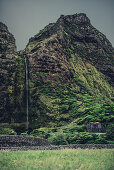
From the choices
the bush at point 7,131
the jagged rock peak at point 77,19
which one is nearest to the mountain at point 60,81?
the bush at point 7,131

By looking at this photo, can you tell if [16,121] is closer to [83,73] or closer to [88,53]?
[83,73]

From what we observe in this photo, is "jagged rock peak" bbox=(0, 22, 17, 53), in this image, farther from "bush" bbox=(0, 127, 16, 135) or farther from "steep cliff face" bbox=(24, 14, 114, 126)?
"bush" bbox=(0, 127, 16, 135)

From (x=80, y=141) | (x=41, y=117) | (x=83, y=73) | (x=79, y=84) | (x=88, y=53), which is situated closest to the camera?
(x=80, y=141)

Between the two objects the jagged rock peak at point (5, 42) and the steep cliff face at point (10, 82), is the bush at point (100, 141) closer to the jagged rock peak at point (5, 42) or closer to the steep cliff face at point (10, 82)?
the steep cliff face at point (10, 82)

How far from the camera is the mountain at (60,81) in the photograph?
86.9m

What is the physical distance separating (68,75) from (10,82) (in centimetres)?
2867

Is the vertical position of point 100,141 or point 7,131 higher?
point 7,131

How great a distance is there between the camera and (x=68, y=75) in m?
115

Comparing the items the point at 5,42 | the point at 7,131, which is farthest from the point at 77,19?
the point at 7,131

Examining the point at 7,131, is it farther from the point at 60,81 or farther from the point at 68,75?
the point at 68,75

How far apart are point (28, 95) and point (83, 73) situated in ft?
132

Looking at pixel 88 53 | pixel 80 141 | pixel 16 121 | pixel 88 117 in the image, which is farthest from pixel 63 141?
pixel 88 53

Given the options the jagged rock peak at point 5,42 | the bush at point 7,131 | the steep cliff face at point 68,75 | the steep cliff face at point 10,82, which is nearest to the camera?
the bush at point 7,131

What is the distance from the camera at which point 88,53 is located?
155750 millimetres
